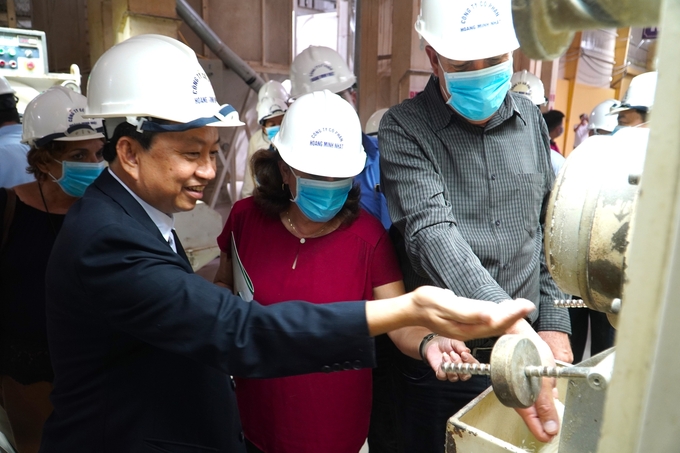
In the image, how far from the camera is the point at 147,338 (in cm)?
102

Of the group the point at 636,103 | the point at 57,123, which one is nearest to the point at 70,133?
the point at 57,123

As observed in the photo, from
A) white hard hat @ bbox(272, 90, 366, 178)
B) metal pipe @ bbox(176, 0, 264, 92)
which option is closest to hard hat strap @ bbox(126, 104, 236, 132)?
white hard hat @ bbox(272, 90, 366, 178)

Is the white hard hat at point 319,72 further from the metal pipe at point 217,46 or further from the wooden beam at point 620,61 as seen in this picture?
the wooden beam at point 620,61

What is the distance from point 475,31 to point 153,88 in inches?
33.3

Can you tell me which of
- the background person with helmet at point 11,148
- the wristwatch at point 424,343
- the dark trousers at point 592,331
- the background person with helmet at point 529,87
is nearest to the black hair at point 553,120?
the background person with helmet at point 529,87

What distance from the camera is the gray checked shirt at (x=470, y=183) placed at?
1438 millimetres

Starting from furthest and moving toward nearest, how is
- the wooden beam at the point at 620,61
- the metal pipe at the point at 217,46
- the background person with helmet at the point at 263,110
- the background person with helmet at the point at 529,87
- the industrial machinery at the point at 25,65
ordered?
the wooden beam at the point at 620,61 < the metal pipe at the point at 217,46 < the background person with helmet at the point at 529,87 < the background person with helmet at the point at 263,110 < the industrial machinery at the point at 25,65

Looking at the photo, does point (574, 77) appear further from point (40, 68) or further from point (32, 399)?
point (32, 399)

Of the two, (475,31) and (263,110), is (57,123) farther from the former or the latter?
(263,110)

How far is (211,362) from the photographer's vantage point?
39.6 inches

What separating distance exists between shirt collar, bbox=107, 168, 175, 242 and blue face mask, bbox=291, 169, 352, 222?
474 millimetres

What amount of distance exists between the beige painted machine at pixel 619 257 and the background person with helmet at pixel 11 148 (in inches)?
104

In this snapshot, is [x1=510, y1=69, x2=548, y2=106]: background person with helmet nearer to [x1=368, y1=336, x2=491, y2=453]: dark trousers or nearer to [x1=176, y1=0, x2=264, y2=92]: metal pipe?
[x1=368, y1=336, x2=491, y2=453]: dark trousers

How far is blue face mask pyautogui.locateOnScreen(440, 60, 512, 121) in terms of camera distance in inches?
57.3
